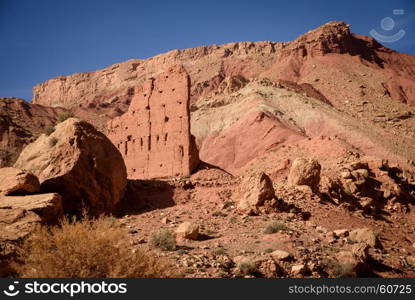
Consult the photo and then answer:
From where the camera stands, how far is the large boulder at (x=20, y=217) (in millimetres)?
8164

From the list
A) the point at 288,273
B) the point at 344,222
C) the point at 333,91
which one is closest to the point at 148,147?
the point at 344,222

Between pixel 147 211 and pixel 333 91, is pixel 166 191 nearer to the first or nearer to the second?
pixel 147 211

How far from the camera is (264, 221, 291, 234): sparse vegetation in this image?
13234mm

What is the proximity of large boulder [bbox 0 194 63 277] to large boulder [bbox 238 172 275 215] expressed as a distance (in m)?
6.90

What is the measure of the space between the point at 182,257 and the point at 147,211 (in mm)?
7409

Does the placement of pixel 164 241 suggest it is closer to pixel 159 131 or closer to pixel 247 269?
pixel 247 269

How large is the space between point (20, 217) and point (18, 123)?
51.8 meters

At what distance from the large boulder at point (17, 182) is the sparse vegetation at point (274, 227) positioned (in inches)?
304

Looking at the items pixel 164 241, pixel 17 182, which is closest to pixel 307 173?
pixel 164 241

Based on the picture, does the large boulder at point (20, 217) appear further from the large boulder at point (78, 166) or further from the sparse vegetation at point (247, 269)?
the sparse vegetation at point (247, 269)

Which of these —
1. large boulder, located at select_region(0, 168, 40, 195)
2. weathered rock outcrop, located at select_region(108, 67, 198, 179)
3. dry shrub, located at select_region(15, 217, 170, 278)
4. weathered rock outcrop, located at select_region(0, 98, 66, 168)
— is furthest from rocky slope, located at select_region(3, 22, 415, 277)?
weathered rock outcrop, located at select_region(0, 98, 66, 168)

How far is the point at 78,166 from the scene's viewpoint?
1603cm

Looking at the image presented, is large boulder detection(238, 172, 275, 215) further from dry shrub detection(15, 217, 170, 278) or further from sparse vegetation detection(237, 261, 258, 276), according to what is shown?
dry shrub detection(15, 217, 170, 278)

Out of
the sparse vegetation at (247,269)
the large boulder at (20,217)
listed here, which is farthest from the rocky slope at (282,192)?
the large boulder at (20,217)
